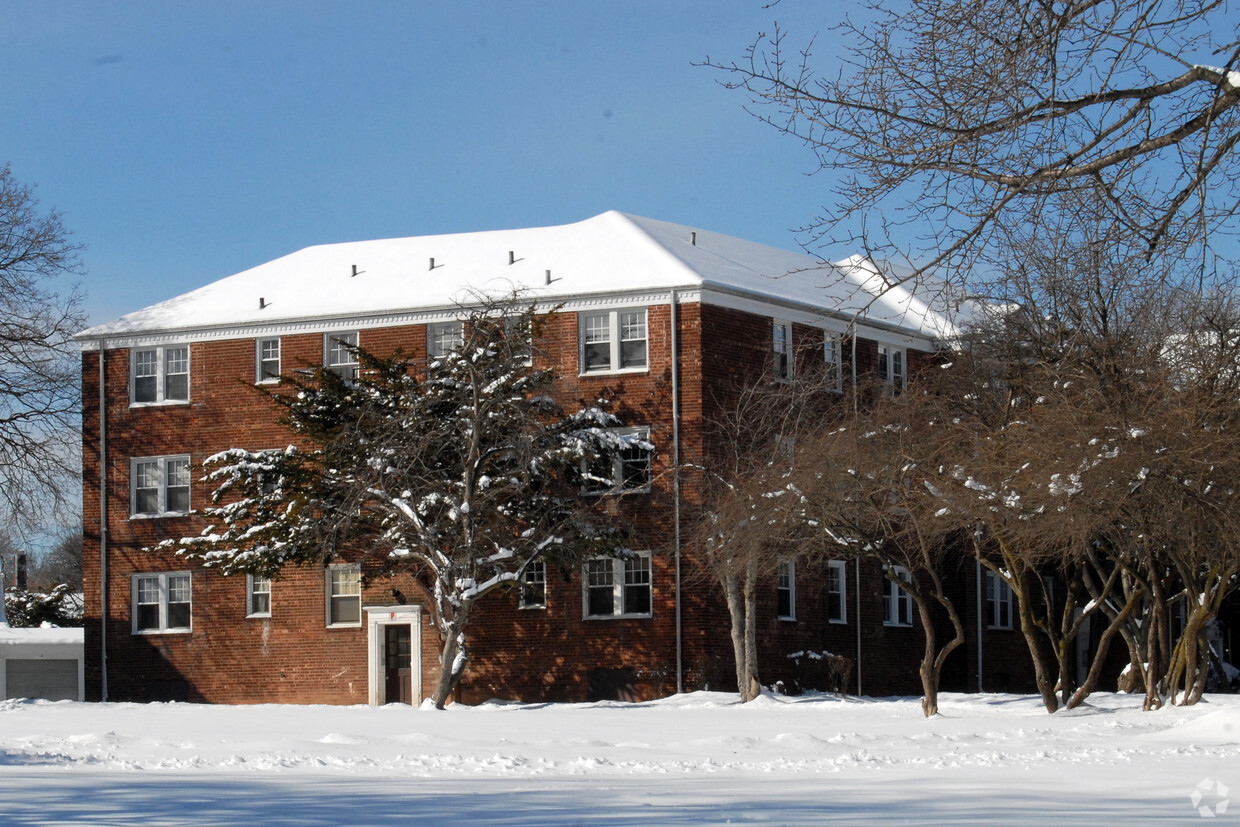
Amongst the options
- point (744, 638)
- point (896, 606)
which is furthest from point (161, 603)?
point (896, 606)

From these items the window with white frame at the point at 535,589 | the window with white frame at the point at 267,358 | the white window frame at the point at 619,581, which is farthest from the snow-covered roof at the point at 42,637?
the white window frame at the point at 619,581

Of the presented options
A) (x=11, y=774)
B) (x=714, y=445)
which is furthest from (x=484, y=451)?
(x=11, y=774)

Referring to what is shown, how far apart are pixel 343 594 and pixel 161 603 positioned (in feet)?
17.0

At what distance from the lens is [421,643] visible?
39.3m

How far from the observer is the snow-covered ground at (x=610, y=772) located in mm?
10422

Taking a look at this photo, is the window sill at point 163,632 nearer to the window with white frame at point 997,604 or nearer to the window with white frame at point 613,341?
the window with white frame at point 613,341

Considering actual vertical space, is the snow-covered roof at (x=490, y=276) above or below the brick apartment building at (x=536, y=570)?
above

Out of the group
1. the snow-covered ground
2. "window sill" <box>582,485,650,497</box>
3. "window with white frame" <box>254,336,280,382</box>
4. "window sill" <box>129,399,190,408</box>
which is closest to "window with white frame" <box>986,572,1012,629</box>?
"window sill" <box>582,485,650,497</box>

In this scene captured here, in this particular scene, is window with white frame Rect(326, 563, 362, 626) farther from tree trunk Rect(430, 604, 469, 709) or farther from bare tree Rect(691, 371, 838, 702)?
bare tree Rect(691, 371, 838, 702)

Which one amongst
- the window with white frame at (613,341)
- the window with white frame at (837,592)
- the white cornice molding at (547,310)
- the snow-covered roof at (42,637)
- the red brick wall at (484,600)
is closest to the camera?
the red brick wall at (484,600)

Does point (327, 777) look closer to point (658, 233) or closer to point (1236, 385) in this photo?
point (1236, 385)

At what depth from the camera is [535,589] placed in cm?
3872

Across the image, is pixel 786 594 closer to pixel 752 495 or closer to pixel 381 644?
pixel 381 644

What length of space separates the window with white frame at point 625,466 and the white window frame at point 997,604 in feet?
43.5
